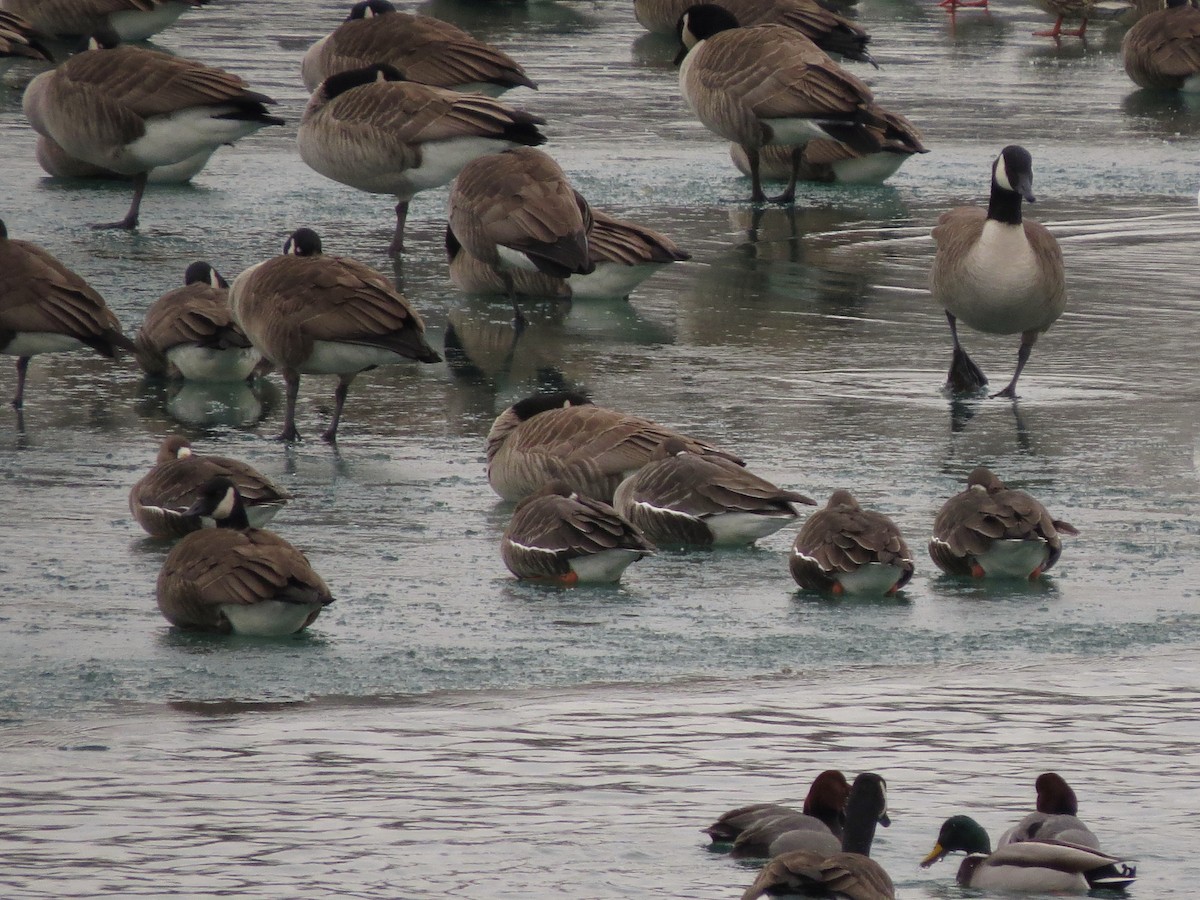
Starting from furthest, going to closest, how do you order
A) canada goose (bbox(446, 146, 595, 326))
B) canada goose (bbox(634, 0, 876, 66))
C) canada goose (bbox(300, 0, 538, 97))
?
canada goose (bbox(634, 0, 876, 66)), canada goose (bbox(300, 0, 538, 97)), canada goose (bbox(446, 146, 595, 326))

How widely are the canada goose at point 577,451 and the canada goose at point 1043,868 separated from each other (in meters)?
3.63

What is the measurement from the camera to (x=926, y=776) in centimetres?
646

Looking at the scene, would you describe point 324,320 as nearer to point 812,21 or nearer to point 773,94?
point 773,94

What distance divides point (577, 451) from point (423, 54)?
754 cm

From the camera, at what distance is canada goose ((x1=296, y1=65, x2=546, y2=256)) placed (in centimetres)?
1424

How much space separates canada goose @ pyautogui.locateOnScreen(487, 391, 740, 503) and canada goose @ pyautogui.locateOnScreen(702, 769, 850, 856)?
327 cm

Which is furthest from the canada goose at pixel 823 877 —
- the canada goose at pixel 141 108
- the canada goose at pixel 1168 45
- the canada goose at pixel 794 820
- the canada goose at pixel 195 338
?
the canada goose at pixel 1168 45

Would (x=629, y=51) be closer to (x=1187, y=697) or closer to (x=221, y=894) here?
(x=1187, y=697)

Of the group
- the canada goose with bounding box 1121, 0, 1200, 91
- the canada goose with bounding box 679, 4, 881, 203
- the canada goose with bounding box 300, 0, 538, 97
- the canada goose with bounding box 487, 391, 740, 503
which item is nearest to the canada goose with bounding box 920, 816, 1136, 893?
the canada goose with bounding box 487, 391, 740, 503

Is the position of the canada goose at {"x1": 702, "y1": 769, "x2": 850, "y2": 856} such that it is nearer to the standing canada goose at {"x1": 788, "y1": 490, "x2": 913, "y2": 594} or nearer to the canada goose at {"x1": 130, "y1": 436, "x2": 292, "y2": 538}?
the standing canada goose at {"x1": 788, "y1": 490, "x2": 913, "y2": 594}

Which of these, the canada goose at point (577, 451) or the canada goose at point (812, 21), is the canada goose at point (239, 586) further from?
the canada goose at point (812, 21)

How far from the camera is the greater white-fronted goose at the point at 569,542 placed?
8016 mm

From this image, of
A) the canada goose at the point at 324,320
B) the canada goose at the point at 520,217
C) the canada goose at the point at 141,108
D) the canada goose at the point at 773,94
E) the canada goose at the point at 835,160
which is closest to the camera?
the canada goose at the point at 324,320

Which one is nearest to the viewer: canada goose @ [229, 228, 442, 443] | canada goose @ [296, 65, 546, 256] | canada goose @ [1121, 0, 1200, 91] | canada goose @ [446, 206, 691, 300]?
canada goose @ [229, 228, 442, 443]
